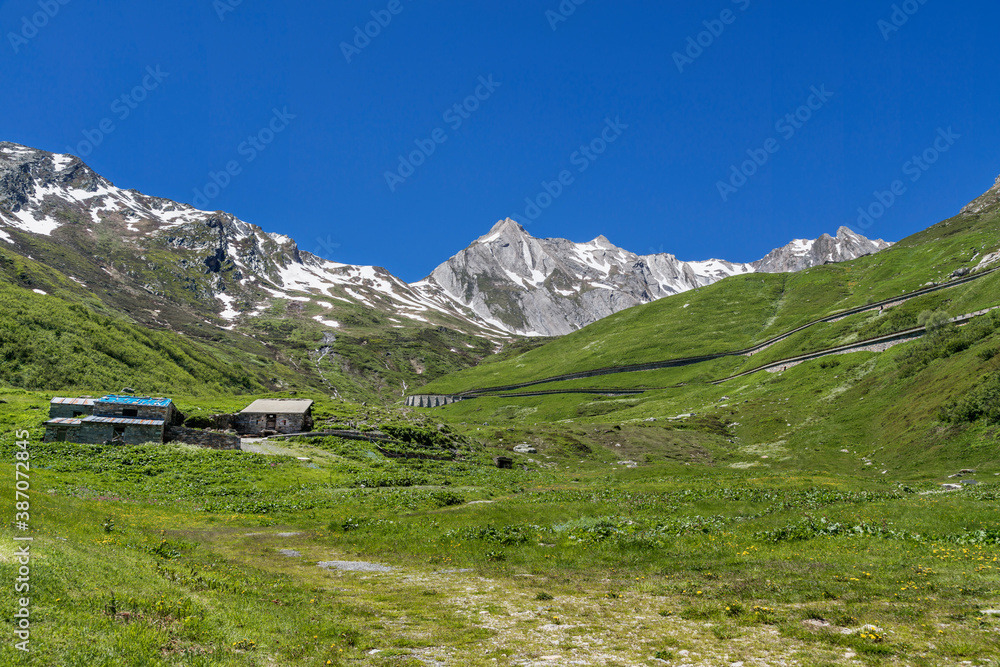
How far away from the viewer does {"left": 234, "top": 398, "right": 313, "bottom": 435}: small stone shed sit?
66375 mm

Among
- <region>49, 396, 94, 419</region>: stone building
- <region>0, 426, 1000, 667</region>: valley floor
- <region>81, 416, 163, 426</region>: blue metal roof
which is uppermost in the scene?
<region>49, 396, 94, 419</region>: stone building

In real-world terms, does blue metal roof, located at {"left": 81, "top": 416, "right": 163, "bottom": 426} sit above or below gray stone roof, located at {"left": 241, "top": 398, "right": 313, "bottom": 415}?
below

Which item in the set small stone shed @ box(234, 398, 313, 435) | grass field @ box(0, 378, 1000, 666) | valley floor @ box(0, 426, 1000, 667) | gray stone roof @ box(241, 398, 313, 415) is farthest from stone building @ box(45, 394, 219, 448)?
valley floor @ box(0, 426, 1000, 667)

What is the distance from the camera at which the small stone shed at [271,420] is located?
6638 cm

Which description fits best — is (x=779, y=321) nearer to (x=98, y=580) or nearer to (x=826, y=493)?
(x=826, y=493)

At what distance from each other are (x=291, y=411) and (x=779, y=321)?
164087 mm

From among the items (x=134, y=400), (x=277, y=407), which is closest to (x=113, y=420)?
(x=134, y=400)

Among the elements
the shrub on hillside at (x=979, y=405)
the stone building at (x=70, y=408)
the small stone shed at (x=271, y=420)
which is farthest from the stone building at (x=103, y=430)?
the shrub on hillside at (x=979, y=405)

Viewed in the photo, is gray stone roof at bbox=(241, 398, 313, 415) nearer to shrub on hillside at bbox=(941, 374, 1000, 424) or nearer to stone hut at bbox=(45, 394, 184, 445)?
stone hut at bbox=(45, 394, 184, 445)

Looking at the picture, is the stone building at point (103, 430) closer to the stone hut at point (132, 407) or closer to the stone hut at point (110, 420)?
the stone hut at point (110, 420)

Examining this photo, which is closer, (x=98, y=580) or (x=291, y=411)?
(x=98, y=580)

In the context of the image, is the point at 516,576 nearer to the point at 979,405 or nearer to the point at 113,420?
the point at 113,420

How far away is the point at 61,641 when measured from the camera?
28.4ft

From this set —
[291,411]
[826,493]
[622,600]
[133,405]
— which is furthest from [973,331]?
[133,405]
